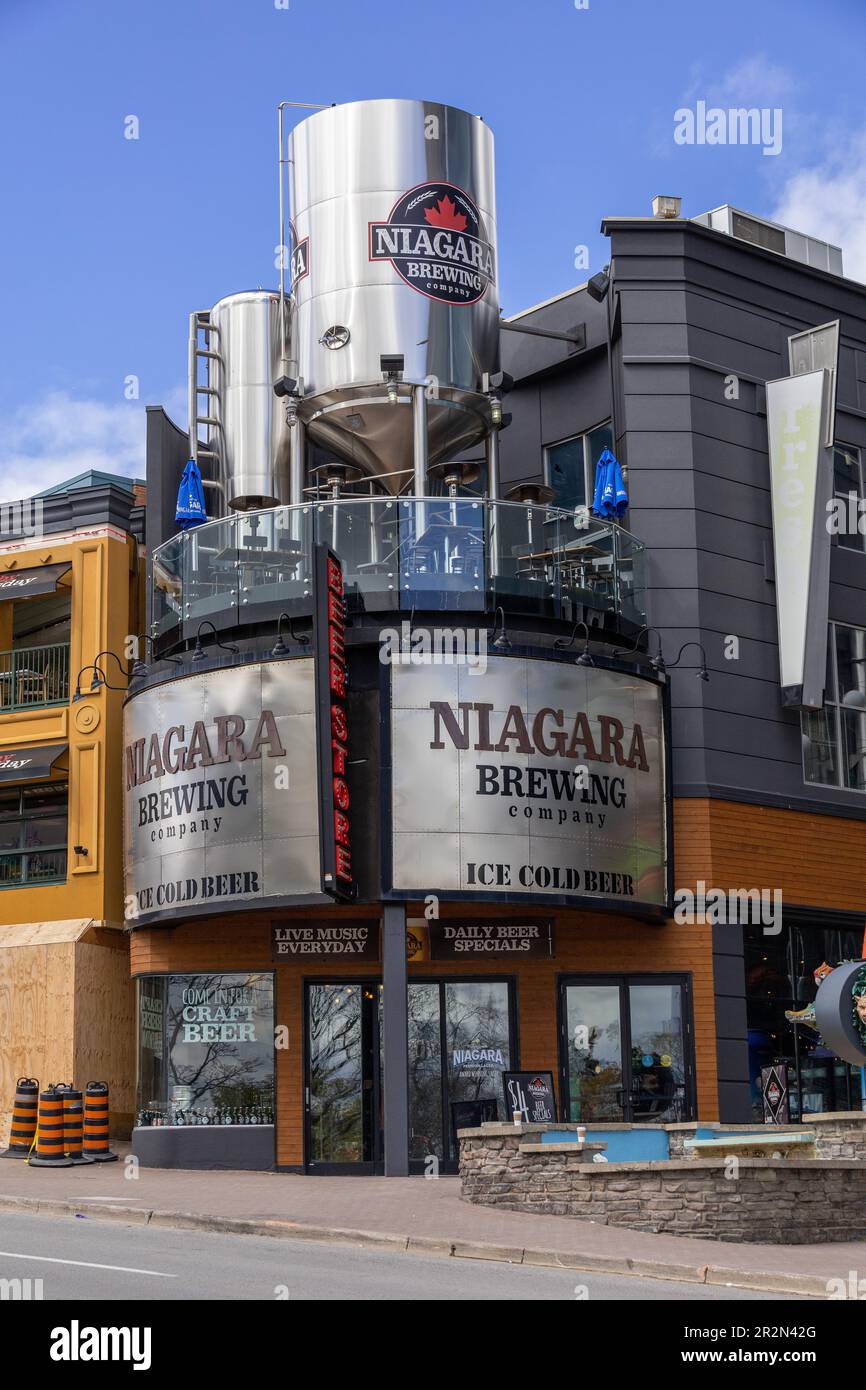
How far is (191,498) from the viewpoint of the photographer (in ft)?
97.2

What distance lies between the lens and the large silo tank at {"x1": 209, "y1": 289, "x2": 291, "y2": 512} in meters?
30.1

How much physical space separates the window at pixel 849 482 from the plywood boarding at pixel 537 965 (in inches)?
328

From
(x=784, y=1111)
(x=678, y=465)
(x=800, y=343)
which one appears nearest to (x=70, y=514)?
(x=678, y=465)

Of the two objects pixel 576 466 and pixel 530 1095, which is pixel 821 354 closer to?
pixel 576 466

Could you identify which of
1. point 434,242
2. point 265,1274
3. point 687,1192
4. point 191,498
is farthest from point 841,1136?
point 434,242

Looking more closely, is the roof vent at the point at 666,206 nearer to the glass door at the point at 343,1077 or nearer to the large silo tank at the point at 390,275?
the large silo tank at the point at 390,275

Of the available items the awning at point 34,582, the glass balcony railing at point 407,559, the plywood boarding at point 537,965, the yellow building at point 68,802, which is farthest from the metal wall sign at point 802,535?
the awning at point 34,582

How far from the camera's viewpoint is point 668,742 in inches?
1081

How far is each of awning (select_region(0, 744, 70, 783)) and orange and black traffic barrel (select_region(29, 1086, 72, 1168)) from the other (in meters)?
7.35

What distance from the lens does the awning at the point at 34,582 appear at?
1287 inches

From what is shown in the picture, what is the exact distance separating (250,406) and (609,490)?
21.0 feet

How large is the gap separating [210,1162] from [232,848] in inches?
190

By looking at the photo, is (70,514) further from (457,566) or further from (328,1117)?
(328,1117)

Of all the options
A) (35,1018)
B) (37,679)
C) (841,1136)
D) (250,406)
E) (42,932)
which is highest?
(250,406)
